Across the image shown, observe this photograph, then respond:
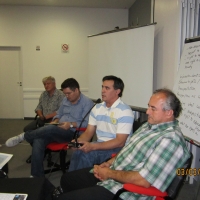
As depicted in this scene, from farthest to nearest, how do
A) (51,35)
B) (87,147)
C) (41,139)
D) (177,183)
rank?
(51,35), (41,139), (87,147), (177,183)

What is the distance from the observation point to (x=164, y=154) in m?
1.20

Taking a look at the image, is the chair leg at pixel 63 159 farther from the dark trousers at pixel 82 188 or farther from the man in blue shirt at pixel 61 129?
the dark trousers at pixel 82 188

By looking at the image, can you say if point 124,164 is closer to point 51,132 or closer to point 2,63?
point 51,132

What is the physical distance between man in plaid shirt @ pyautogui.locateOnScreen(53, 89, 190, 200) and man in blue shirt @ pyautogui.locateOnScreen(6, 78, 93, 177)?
3.23 ft

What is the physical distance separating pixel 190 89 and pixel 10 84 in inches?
198

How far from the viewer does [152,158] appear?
1.22 m

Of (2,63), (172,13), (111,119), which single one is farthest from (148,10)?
(2,63)

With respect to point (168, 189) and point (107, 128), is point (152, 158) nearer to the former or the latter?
point (168, 189)

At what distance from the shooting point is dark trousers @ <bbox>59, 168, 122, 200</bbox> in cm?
134

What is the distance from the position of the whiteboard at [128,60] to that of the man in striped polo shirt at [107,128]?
99cm

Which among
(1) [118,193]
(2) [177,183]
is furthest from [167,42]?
(1) [118,193]

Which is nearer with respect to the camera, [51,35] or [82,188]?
[82,188]

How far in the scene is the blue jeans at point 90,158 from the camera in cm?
199

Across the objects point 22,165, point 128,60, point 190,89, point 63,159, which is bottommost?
point 22,165
